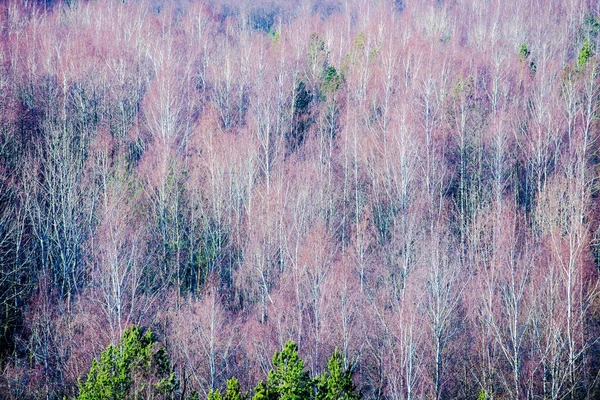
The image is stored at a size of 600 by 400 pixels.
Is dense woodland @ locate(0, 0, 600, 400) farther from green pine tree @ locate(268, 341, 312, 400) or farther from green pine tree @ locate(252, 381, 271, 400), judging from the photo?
green pine tree @ locate(252, 381, 271, 400)

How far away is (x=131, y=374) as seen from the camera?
12.0m

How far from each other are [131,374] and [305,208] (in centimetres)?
1515

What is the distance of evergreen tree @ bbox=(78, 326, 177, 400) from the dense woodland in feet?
1.11

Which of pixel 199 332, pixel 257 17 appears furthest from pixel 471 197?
pixel 257 17

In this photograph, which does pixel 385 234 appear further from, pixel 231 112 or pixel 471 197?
pixel 231 112

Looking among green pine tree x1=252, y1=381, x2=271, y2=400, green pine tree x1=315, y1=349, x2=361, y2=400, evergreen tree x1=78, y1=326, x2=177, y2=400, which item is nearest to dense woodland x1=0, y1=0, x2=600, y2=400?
evergreen tree x1=78, y1=326, x2=177, y2=400

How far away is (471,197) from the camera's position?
27969 mm

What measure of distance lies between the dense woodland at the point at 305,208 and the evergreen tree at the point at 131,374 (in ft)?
1.11

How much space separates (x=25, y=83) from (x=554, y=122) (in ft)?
102

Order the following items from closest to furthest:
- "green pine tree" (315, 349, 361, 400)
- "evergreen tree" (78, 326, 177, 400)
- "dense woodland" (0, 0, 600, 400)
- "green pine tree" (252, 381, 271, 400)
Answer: "evergreen tree" (78, 326, 177, 400), "green pine tree" (252, 381, 271, 400), "green pine tree" (315, 349, 361, 400), "dense woodland" (0, 0, 600, 400)

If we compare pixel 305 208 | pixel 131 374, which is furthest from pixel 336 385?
pixel 305 208

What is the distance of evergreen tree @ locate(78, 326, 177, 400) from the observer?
11.4m

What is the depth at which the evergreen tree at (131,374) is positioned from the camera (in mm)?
A: 11406

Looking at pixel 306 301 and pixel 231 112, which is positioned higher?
pixel 231 112
